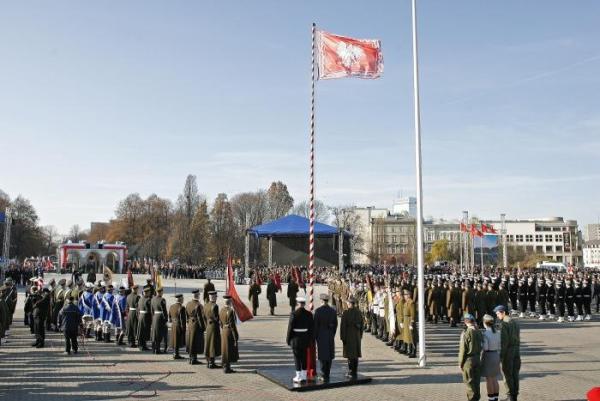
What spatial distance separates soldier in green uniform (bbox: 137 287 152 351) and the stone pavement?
37cm

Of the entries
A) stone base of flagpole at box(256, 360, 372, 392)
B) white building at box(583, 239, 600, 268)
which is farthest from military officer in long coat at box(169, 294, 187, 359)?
white building at box(583, 239, 600, 268)

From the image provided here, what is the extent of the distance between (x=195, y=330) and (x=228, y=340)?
1414mm

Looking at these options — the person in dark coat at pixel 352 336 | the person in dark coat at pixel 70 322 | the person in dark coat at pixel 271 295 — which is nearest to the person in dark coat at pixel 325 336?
the person in dark coat at pixel 352 336

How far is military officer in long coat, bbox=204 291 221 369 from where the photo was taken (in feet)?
39.7

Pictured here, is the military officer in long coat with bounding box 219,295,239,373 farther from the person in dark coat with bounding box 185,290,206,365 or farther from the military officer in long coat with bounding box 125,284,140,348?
the military officer in long coat with bounding box 125,284,140,348

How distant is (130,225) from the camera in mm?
92500

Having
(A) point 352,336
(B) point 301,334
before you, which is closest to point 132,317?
(B) point 301,334

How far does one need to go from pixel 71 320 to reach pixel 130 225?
82331 millimetres

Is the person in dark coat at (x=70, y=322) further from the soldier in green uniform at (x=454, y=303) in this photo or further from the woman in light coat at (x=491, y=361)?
the soldier in green uniform at (x=454, y=303)

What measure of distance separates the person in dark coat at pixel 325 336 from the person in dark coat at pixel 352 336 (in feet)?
1.18

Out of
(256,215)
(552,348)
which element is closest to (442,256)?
(256,215)

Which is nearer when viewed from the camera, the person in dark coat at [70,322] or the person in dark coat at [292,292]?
the person in dark coat at [70,322]

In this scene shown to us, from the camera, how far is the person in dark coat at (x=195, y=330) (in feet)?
41.3

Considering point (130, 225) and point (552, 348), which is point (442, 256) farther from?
point (552, 348)
